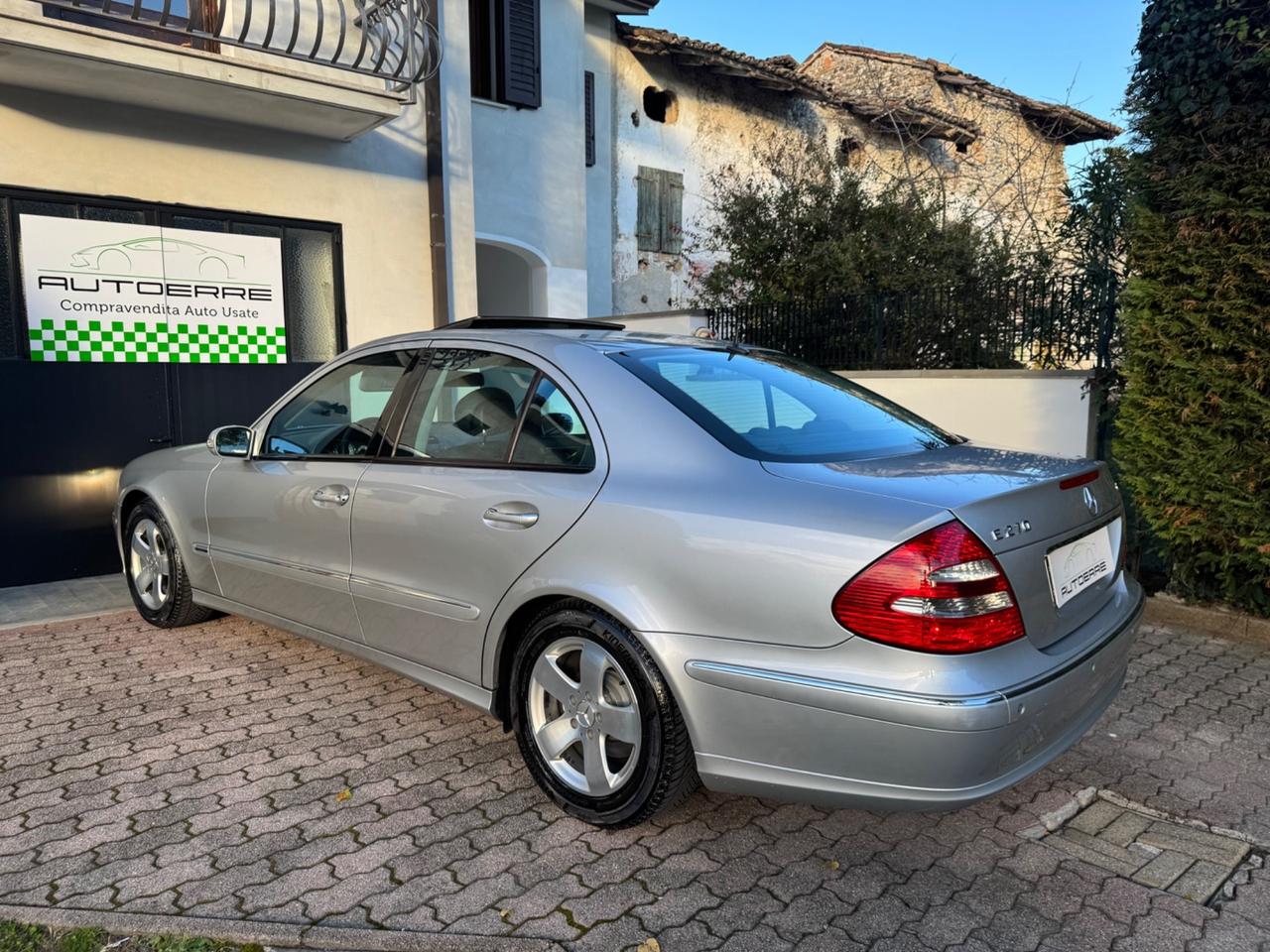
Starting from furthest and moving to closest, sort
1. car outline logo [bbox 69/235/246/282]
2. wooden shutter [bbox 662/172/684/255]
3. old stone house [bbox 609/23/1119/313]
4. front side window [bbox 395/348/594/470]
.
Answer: wooden shutter [bbox 662/172/684/255]
old stone house [bbox 609/23/1119/313]
car outline logo [bbox 69/235/246/282]
front side window [bbox 395/348/594/470]

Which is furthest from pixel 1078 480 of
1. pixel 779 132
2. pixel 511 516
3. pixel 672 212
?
pixel 779 132

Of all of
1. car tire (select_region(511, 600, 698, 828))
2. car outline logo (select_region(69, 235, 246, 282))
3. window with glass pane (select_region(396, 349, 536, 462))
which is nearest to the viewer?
car tire (select_region(511, 600, 698, 828))

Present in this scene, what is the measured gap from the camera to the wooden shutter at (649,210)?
561 inches

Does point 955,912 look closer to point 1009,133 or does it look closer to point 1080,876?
point 1080,876

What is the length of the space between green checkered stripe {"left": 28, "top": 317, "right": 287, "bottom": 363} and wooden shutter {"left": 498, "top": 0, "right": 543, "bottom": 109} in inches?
173

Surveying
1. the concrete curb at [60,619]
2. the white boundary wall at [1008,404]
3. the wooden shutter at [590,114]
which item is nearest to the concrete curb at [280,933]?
the concrete curb at [60,619]

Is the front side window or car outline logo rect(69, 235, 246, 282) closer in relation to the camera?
the front side window

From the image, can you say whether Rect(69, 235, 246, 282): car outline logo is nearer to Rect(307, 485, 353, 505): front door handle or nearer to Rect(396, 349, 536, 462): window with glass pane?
Rect(307, 485, 353, 505): front door handle

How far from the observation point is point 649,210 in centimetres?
1438

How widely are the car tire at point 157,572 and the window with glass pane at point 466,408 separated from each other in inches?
80.2

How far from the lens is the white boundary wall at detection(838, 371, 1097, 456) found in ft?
21.0

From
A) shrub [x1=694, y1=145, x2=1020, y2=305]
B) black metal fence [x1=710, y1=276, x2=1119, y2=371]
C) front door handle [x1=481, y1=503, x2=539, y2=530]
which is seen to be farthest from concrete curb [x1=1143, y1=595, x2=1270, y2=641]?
shrub [x1=694, y1=145, x2=1020, y2=305]

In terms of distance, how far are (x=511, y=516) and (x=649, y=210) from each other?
1232 centimetres

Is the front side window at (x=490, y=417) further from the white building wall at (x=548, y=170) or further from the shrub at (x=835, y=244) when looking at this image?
the shrub at (x=835, y=244)
